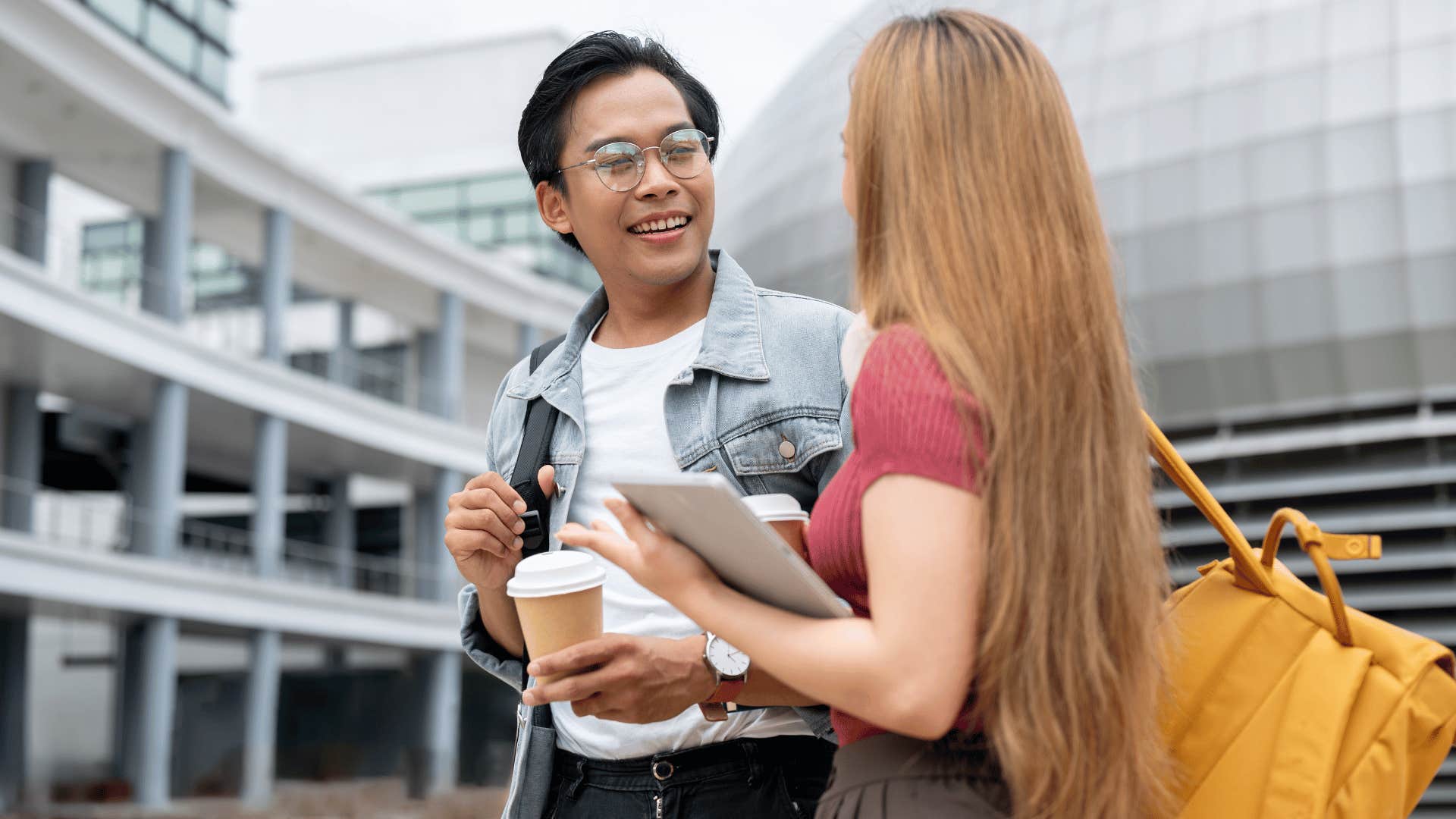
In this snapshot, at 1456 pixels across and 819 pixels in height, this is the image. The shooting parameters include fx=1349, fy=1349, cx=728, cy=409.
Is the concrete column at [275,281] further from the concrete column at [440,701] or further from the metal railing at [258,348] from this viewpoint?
the concrete column at [440,701]

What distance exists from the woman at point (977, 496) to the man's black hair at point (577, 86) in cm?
98

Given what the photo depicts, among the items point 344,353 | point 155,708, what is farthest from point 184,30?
point 155,708

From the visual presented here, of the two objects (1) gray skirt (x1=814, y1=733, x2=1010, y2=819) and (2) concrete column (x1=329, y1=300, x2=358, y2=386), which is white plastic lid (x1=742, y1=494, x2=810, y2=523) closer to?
(1) gray skirt (x1=814, y1=733, x2=1010, y2=819)

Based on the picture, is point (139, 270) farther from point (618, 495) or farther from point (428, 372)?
point (618, 495)

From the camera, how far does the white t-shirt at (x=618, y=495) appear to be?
228 cm

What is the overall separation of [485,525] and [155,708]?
1844cm

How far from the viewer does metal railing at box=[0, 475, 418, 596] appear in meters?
18.1

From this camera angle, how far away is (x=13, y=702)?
1894 cm

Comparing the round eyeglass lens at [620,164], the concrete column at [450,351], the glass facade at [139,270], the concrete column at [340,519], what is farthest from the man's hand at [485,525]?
the glass facade at [139,270]

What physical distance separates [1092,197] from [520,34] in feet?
119

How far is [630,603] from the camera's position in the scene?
2.37 m

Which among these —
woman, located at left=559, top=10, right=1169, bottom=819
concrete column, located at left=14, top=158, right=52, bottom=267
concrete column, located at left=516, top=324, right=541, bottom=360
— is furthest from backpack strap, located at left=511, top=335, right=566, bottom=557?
concrete column, located at left=516, top=324, right=541, bottom=360

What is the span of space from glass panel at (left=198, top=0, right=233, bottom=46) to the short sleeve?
2240 cm

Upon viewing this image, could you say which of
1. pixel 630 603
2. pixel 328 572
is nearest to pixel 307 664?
pixel 328 572
